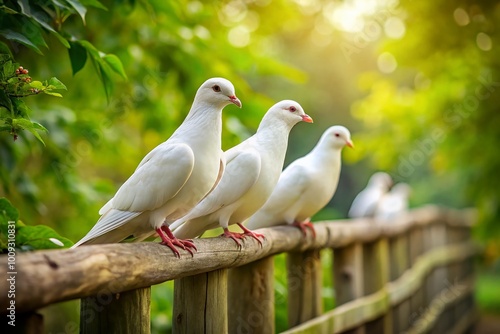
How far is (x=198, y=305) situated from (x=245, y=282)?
705 mm

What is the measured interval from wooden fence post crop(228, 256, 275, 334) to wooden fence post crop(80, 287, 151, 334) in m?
1.04

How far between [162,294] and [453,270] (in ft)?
24.5

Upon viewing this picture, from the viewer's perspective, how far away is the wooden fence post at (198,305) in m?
2.46

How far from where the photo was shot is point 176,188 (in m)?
2.42

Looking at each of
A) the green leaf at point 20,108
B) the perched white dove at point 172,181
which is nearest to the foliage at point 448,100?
the perched white dove at point 172,181

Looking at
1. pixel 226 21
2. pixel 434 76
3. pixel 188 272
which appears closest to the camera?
pixel 188 272

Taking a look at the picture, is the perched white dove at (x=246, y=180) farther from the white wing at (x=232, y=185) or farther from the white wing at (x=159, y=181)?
the white wing at (x=159, y=181)

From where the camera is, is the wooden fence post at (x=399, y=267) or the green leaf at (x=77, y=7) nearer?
the green leaf at (x=77, y=7)

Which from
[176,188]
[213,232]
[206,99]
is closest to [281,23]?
[213,232]

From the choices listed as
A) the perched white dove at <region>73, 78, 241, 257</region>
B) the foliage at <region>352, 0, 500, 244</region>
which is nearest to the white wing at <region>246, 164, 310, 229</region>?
the perched white dove at <region>73, 78, 241, 257</region>

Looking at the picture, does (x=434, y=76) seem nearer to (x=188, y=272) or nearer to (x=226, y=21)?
(x=226, y=21)

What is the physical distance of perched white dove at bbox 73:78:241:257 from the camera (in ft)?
7.90

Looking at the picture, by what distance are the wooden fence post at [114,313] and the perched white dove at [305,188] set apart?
1728 millimetres

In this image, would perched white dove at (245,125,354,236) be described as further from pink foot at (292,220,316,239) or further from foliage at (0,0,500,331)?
foliage at (0,0,500,331)
